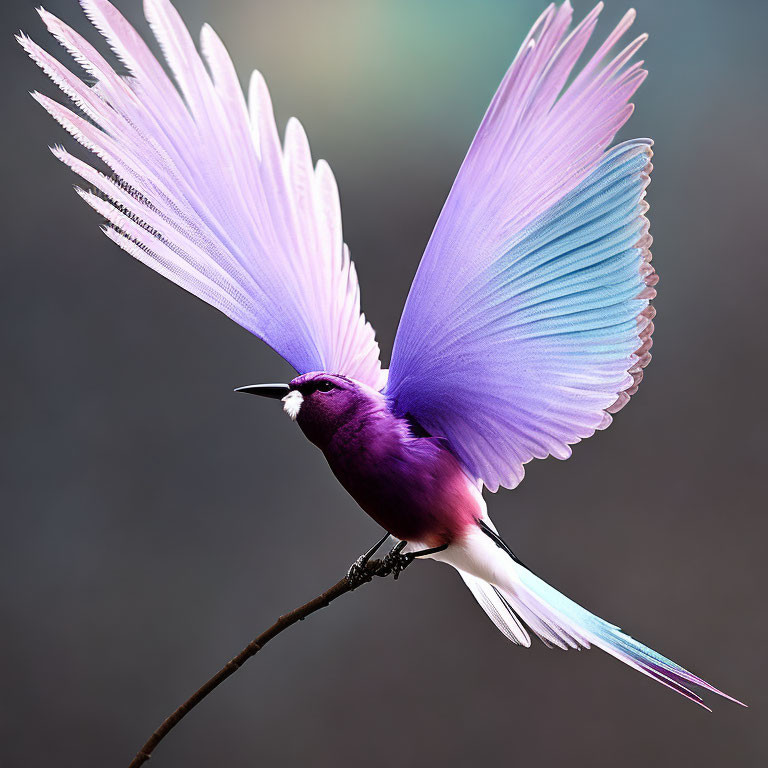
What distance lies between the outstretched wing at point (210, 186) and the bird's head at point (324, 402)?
0.05 m

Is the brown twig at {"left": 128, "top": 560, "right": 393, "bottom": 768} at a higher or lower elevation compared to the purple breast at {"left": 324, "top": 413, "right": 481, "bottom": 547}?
lower

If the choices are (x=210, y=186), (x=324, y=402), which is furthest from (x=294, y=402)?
(x=210, y=186)

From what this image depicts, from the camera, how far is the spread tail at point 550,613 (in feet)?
1.28

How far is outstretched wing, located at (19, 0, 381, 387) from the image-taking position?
41cm

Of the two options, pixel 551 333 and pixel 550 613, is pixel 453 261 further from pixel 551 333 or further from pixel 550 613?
pixel 550 613

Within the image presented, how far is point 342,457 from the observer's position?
16.2 inches

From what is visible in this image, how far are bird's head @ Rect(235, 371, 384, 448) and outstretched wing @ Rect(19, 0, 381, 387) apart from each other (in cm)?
5

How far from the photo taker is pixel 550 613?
16.7 inches

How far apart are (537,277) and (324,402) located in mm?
119

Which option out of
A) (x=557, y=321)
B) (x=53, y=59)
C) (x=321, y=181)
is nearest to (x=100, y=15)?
(x=53, y=59)

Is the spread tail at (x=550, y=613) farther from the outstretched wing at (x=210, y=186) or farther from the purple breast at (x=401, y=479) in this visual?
the outstretched wing at (x=210, y=186)

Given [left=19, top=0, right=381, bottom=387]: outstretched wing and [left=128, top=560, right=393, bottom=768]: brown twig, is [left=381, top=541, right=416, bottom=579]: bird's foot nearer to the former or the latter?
[left=128, top=560, right=393, bottom=768]: brown twig

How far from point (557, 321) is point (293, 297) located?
0.48ft

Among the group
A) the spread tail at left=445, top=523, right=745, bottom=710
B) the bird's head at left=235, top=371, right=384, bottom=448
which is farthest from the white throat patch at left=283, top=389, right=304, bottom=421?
the spread tail at left=445, top=523, right=745, bottom=710
